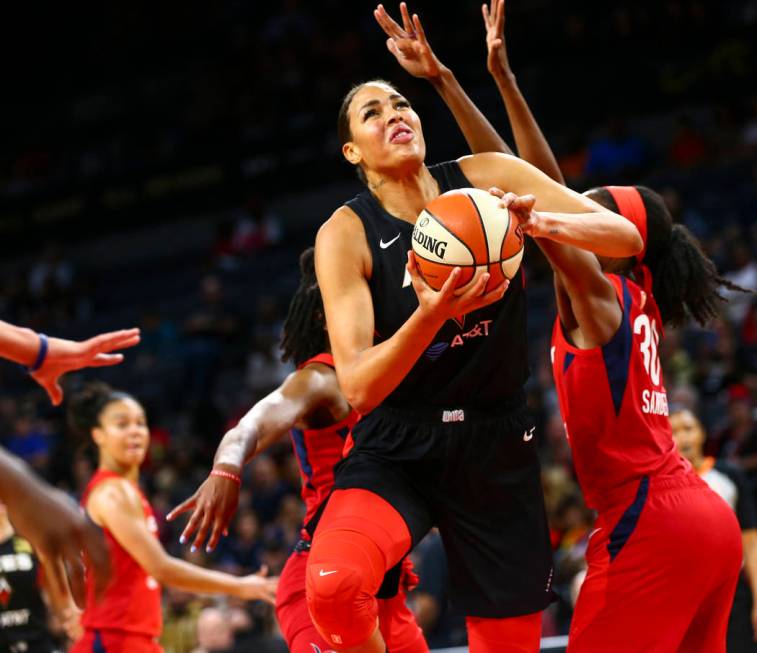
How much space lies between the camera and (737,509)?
591 cm

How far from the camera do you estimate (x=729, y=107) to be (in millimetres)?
12258

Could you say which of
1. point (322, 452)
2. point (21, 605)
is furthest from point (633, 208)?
point (21, 605)

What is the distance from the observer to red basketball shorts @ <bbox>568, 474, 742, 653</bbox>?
12.4 feet

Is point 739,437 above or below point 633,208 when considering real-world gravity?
below

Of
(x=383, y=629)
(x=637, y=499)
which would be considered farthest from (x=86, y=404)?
(x=637, y=499)

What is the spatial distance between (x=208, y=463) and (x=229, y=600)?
2.95 meters

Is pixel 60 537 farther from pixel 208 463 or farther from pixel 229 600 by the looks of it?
pixel 208 463

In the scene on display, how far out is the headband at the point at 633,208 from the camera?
4105 millimetres

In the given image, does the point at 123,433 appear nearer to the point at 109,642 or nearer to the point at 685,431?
the point at 109,642

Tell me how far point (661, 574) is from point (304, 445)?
53.0 inches

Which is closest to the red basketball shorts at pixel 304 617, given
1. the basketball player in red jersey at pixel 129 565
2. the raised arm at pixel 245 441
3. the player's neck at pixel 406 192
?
the raised arm at pixel 245 441

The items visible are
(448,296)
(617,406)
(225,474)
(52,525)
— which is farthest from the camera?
(617,406)

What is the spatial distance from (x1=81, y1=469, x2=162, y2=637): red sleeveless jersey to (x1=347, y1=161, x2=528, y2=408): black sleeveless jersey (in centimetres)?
193

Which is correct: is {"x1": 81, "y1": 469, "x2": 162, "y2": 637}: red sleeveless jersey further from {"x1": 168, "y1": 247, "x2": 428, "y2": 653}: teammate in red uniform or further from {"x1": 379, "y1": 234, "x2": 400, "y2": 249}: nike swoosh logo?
{"x1": 379, "y1": 234, "x2": 400, "y2": 249}: nike swoosh logo
